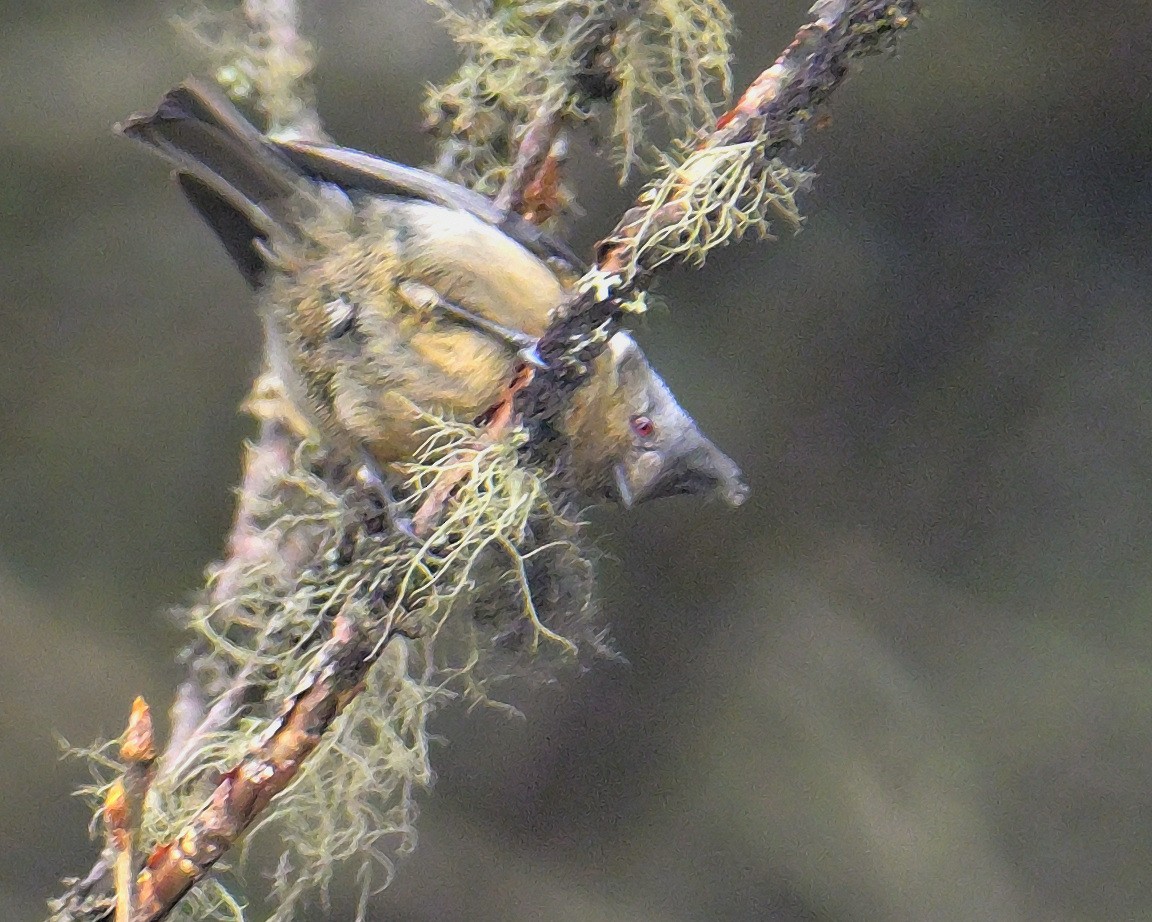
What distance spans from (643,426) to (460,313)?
0.18 m

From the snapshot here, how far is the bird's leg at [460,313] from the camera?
2.81 feet

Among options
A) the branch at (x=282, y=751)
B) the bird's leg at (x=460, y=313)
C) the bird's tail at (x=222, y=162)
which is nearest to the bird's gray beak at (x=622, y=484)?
the bird's leg at (x=460, y=313)

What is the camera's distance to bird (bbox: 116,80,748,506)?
86 cm

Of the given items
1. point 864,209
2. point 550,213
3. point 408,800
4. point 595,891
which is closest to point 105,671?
point 408,800

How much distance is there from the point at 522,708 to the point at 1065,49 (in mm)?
777

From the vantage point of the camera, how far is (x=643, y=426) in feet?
2.93

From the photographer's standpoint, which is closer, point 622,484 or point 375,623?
point 375,623

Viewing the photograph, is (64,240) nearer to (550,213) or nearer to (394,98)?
(394,98)

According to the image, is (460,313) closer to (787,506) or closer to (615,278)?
(615,278)

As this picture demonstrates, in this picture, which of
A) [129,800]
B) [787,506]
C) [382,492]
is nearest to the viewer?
[129,800]

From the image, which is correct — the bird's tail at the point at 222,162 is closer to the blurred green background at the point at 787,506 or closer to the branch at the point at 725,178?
the blurred green background at the point at 787,506

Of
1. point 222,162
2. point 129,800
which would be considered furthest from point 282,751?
point 222,162

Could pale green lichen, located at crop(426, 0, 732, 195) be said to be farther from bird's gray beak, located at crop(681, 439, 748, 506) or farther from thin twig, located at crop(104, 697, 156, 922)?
thin twig, located at crop(104, 697, 156, 922)

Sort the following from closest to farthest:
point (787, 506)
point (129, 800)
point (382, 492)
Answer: point (129, 800) → point (382, 492) → point (787, 506)
